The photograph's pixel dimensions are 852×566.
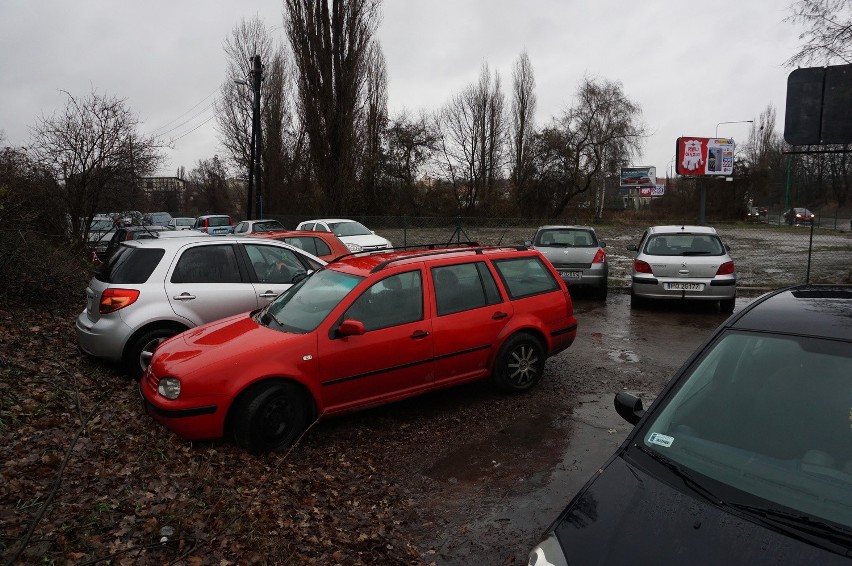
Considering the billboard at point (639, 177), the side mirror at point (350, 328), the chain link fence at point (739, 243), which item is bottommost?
the chain link fence at point (739, 243)

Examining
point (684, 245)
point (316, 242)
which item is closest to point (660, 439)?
point (684, 245)

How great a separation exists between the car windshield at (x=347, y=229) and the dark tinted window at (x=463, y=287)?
41.8 feet

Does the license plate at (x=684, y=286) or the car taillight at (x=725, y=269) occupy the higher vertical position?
the car taillight at (x=725, y=269)

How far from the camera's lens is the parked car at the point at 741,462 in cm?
209

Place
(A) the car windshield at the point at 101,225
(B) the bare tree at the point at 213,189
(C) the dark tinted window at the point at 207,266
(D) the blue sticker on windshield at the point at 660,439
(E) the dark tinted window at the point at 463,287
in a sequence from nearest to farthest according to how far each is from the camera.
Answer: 1. (D) the blue sticker on windshield at the point at 660,439
2. (E) the dark tinted window at the point at 463,287
3. (C) the dark tinted window at the point at 207,266
4. (A) the car windshield at the point at 101,225
5. (B) the bare tree at the point at 213,189

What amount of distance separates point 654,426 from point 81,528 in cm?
317

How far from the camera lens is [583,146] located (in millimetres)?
44031

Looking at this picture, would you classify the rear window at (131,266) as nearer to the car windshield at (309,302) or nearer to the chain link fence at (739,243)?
the car windshield at (309,302)

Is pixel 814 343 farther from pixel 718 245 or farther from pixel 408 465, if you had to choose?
pixel 718 245

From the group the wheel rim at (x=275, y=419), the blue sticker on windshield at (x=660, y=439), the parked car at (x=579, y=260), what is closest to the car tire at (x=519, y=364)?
the wheel rim at (x=275, y=419)

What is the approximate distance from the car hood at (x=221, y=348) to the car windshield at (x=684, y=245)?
8354 millimetres

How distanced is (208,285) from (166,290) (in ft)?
1.47

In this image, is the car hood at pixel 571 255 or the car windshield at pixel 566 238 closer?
the car hood at pixel 571 255

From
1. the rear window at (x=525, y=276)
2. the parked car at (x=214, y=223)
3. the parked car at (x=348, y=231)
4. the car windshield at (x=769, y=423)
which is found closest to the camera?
the car windshield at (x=769, y=423)
